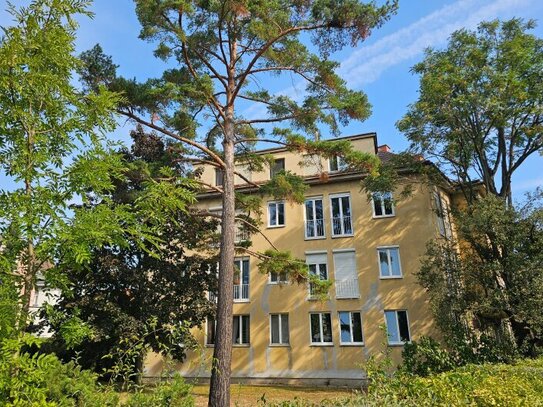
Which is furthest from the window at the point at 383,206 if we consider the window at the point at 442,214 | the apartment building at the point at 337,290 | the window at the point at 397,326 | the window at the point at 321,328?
the window at the point at 321,328

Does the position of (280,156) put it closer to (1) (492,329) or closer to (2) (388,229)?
(2) (388,229)

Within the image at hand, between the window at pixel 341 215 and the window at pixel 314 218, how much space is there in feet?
2.27

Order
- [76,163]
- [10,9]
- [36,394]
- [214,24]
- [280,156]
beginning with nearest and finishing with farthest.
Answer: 1. [36,394]
2. [76,163]
3. [10,9]
4. [214,24]
5. [280,156]

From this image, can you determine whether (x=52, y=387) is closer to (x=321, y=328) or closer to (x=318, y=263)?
(x=321, y=328)

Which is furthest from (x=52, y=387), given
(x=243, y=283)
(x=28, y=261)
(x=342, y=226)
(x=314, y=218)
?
(x=314, y=218)

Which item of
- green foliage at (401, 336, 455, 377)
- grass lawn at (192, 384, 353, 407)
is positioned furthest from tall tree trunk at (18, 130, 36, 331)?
green foliage at (401, 336, 455, 377)

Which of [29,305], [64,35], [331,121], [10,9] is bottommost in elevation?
[29,305]

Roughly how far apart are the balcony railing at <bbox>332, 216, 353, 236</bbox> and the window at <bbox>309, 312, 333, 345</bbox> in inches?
174

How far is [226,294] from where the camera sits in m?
11.6

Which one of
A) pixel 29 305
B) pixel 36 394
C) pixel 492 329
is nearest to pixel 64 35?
pixel 29 305

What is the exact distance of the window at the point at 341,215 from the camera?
74.3 ft

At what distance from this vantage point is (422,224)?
21.2m

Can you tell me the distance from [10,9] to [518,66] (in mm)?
19815


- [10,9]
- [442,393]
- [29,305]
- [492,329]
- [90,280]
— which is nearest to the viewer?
[29,305]
